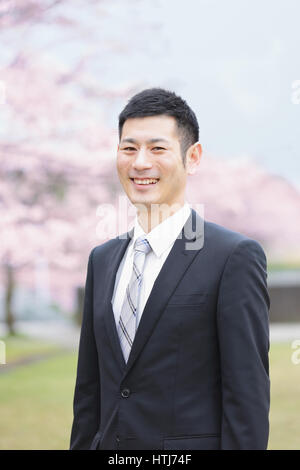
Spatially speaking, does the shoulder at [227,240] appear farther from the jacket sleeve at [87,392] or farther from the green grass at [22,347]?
the green grass at [22,347]

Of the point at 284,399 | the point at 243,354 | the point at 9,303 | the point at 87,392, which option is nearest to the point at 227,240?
the point at 243,354

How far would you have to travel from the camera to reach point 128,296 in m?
1.54

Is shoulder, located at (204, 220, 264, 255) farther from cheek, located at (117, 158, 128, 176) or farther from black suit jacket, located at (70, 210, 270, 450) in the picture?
cheek, located at (117, 158, 128, 176)

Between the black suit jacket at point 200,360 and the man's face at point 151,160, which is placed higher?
the man's face at point 151,160

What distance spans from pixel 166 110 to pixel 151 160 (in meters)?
0.14

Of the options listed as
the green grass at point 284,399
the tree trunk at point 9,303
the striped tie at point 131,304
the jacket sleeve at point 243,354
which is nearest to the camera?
the jacket sleeve at point 243,354

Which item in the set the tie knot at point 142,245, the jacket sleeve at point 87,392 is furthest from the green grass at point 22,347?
the tie knot at point 142,245

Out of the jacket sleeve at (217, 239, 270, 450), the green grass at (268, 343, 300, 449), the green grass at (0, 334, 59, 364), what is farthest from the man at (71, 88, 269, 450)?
the green grass at (0, 334, 59, 364)

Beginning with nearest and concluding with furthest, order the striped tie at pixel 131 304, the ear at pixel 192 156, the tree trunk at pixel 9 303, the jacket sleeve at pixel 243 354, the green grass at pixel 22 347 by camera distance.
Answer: the jacket sleeve at pixel 243 354, the striped tie at pixel 131 304, the ear at pixel 192 156, the green grass at pixel 22 347, the tree trunk at pixel 9 303

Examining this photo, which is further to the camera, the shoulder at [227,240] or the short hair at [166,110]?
the short hair at [166,110]

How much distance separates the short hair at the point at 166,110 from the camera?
155 cm
